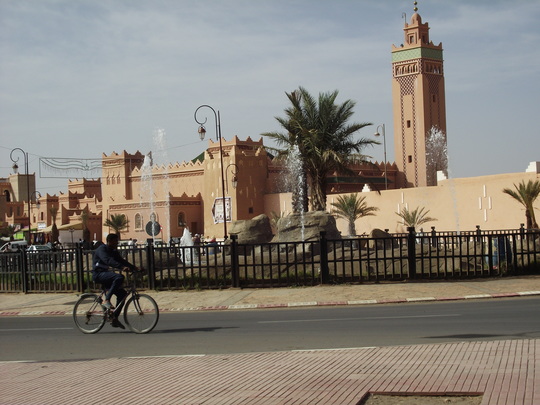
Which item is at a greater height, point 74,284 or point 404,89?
point 404,89

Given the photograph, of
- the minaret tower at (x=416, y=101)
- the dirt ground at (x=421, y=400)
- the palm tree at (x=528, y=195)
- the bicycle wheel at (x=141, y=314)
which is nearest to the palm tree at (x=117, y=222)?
the minaret tower at (x=416, y=101)

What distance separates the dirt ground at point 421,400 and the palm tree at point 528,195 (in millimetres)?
32316

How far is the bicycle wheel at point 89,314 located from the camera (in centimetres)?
1243

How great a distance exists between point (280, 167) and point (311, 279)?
156 feet

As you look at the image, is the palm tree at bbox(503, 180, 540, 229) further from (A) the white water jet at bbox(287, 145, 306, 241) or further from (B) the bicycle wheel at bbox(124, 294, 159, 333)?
(B) the bicycle wheel at bbox(124, 294, 159, 333)

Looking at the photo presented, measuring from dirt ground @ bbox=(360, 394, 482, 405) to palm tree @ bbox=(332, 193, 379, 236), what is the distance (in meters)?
43.2

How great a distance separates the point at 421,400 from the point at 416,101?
70525 mm

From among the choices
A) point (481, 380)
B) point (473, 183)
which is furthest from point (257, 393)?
point (473, 183)

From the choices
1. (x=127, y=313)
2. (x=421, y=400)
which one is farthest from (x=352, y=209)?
(x=421, y=400)

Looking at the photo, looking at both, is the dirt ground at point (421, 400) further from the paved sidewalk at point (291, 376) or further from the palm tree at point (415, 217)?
the palm tree at point (415, 217)

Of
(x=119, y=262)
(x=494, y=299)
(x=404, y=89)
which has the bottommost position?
(x=494, y=299)

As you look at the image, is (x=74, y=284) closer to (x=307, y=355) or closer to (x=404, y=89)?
(x=307, y=355)

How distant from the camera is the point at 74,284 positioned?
20547mm

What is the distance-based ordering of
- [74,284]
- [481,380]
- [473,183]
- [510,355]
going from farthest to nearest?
[473,183] → [74,284] → [510,355] → [481,380]
